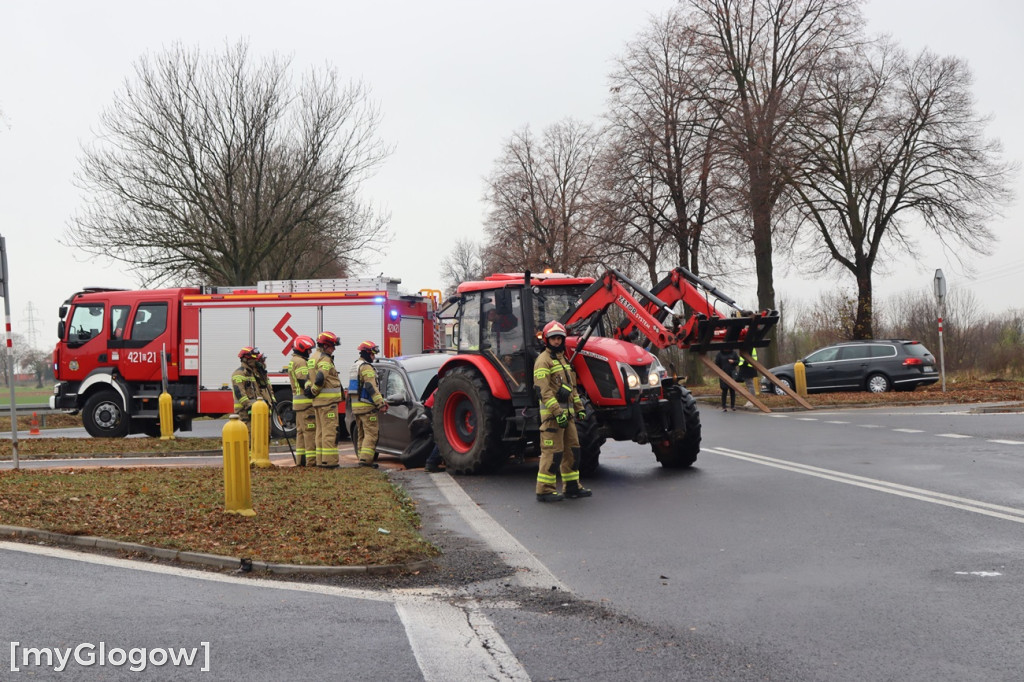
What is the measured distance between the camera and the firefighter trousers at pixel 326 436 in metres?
14.7

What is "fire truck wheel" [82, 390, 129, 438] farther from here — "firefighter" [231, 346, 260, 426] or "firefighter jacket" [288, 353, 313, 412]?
"firefighter jacket" [288, 353, 313, 412]

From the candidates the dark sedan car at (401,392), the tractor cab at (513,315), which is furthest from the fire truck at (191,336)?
the tractor cab at (513,315)

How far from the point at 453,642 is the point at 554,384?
5642mm

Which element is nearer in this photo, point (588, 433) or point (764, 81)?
point (588, 433)

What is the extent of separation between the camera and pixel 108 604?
6.39 metres

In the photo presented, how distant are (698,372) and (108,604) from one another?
34608 millimetres

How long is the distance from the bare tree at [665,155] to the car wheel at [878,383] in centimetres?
861

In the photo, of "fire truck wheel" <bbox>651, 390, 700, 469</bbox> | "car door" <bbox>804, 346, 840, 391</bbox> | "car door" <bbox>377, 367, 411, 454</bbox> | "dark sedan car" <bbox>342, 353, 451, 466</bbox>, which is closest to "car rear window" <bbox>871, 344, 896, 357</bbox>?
"car door" <bbox>804, 346, 840, 391</bbox>

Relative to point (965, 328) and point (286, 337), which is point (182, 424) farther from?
point (965, 328)

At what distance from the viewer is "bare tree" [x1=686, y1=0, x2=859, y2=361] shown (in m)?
32.1

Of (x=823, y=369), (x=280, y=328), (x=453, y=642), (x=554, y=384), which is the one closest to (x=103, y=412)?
(x=280, y=328)

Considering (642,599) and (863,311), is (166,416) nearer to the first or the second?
(642,599)

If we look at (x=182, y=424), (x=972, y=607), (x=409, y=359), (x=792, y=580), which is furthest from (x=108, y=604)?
(x=182, y=424)

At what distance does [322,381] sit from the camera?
47.5 feet
